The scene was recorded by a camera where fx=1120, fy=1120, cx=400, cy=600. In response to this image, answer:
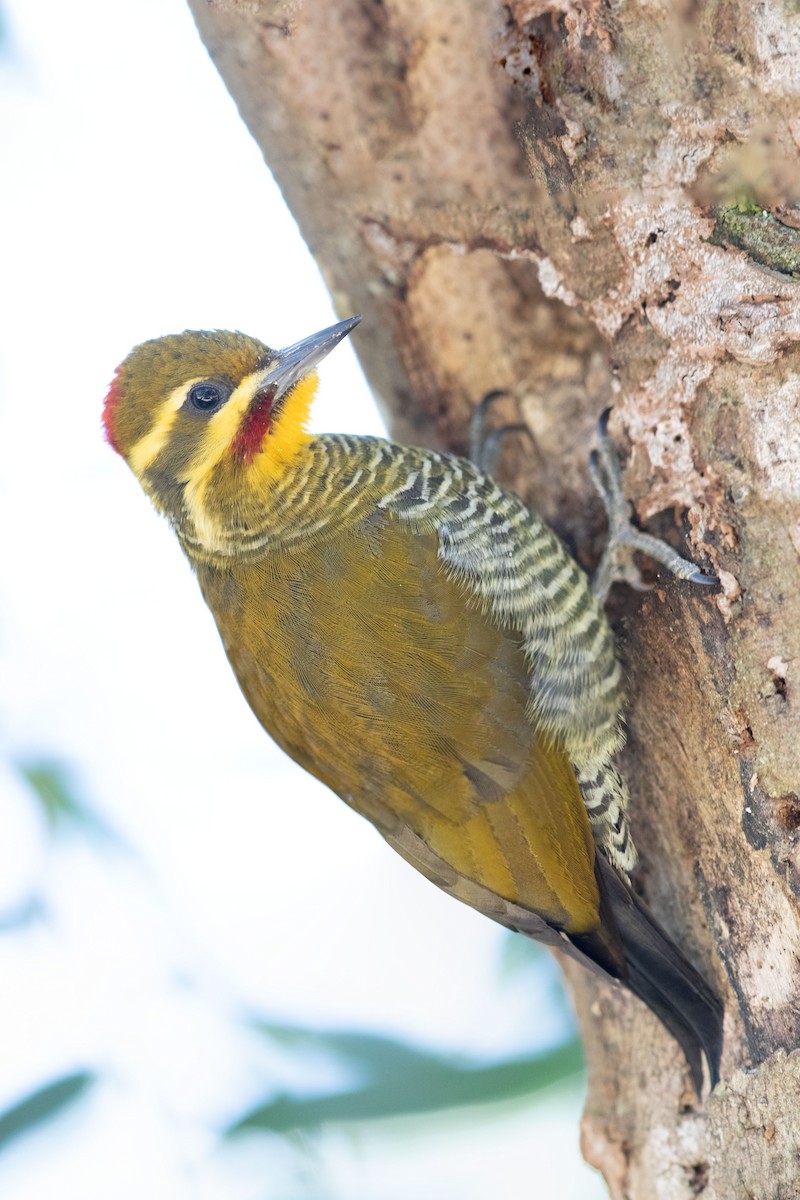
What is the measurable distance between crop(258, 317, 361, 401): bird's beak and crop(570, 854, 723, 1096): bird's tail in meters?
1.51

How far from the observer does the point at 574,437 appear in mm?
3322

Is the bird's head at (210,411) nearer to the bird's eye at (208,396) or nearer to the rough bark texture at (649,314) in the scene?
the bird's eye at (208,396)

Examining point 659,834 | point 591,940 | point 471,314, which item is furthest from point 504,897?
point 471,314

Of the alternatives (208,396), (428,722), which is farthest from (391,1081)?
(208,396)

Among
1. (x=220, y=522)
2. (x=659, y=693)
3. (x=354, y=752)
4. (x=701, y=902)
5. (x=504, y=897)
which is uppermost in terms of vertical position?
(x=220, y=522)

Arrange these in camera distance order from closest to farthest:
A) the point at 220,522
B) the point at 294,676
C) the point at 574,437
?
1. the point at 294,676
2. the point at 220,522
3. the point at 574,437

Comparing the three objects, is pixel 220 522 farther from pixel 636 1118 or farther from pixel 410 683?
pixel 636 1118

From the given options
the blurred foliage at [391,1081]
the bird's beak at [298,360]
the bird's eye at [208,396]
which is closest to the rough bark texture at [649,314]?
the bird's beak at [298,360]

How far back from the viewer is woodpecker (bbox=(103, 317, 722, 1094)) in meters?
2.74

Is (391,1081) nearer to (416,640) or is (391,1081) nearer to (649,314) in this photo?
(416,640)

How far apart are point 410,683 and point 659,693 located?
25.0 inches

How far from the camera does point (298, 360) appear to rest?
306cm

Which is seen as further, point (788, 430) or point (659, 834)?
point (659, 834)

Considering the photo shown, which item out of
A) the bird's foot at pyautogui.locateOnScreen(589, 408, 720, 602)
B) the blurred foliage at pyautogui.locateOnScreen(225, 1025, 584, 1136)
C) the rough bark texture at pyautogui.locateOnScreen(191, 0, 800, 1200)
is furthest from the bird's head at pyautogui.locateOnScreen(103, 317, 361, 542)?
the blurred foliage at pyautogui.locateOnScreen(225, 1025, 584, 1136)
